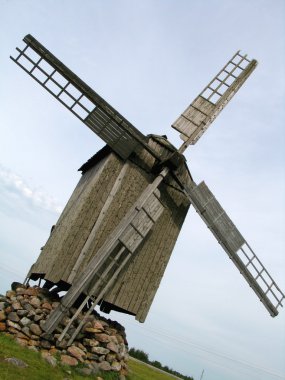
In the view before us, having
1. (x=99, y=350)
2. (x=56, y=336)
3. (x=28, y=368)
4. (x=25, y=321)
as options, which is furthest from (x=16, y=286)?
(x=28, y=368)

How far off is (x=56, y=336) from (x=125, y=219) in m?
3.41

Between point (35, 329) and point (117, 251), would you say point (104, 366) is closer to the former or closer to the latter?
point (35, 329)

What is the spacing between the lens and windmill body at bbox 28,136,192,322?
10.2m

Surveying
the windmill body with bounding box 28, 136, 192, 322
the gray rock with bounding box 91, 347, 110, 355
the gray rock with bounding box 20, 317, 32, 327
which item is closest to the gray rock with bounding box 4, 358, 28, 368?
the gray rock with bounding box 20, 317, 32, 327

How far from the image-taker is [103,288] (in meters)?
10.2

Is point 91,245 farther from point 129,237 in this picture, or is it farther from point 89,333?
point 89,333

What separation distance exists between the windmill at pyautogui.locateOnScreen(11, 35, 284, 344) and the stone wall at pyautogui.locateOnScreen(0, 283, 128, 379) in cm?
47

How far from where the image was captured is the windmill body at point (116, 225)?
10242 mm

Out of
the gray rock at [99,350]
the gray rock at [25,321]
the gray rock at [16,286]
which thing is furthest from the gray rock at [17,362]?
the gray rock at [16,286]

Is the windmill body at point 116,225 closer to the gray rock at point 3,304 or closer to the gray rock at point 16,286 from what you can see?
the gray rock at point 16,286

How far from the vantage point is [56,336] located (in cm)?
924

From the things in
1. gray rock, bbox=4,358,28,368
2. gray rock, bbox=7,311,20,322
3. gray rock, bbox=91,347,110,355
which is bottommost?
gray rock, bbox=4,358,28,368

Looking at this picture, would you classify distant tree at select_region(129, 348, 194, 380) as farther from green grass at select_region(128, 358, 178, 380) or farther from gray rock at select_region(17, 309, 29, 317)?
gray rock at select_region(17, 309, 29, 317)

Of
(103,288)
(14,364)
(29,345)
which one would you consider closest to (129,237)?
(103,288)
